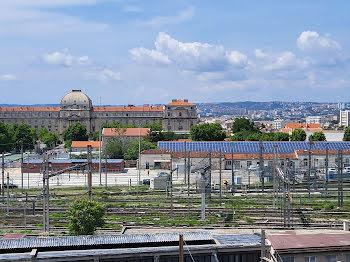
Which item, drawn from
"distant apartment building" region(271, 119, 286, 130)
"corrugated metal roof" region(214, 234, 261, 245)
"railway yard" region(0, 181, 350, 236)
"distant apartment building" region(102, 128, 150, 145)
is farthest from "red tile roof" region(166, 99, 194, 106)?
"corrugated metal roof" region(214, 234, 261, 245)

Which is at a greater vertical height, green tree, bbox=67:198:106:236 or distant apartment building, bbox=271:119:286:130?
distant apartment building, bbox=271:119:286:130

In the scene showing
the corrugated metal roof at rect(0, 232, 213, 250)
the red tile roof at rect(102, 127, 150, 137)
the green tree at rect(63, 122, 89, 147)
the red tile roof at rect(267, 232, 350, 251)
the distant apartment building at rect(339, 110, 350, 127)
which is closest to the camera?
the red tile roof at rect(267, 232, 350, 251)

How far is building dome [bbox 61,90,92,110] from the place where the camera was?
327ft

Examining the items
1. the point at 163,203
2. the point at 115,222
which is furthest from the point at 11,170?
the point at 115,222

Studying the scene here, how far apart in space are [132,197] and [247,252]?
18628mm

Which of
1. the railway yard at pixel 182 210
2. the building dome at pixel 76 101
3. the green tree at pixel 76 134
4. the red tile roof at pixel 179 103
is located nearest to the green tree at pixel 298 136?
the green tree at pixel 76 134

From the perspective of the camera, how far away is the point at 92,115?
3989 inches

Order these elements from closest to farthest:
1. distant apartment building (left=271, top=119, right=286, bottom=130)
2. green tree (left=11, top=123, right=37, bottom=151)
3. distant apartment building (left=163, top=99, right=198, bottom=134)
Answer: green tree (left=11, top=123, right=37, bottom=151)
distant apartment building (left=163, top=99, right=198, bottom=134)
distant apartment building (left=271, top=119, right=286, bottom=130)

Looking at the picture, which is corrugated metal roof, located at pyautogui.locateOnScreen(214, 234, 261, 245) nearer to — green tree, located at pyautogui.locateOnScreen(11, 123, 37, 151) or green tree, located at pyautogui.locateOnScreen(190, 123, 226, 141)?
green tree, located at pyautogui.locateOnScreen(190, 123, 226, 141)

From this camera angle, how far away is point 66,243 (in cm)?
1341

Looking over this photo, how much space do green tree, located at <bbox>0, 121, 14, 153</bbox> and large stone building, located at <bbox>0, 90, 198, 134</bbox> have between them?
108 feet

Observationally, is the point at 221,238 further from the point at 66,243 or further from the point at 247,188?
the point at 247,188

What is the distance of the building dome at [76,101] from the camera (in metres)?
99.6

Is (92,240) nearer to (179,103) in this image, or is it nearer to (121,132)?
(121,132)
